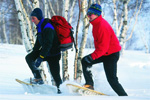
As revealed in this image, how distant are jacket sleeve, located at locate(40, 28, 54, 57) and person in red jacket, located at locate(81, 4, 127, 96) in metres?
0.64

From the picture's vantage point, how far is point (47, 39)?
11.0 feet

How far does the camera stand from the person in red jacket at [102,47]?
3.07 m

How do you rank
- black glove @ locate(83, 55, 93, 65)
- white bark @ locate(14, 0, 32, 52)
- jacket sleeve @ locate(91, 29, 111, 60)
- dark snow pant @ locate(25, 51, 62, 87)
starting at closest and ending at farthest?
jacket sleeve @ locate(91, 29, 111, 60)
black glove @ locate(83, 55, 93, 65)
dark snow pant @ locate(25, 51, 62, 87)
white bark @ locate(14, 0, 32, 52)

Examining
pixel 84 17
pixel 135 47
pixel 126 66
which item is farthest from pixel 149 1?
pixel 135 47

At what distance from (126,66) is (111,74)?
10326 mm

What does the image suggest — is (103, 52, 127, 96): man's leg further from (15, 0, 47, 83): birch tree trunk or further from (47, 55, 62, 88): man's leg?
(15, 0, 47, 83): birch tree trunk

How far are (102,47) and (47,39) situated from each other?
97 cm

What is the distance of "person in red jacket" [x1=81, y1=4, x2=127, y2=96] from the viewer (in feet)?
10.1

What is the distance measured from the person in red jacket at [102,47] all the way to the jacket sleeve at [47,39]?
644 millimetres

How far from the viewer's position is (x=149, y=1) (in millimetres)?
15883

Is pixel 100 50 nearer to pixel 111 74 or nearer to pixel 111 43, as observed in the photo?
pixel 111 43

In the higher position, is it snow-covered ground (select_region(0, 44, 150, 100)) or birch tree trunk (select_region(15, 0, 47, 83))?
birch tree trunk (select_region(15, 0, 47, 83))

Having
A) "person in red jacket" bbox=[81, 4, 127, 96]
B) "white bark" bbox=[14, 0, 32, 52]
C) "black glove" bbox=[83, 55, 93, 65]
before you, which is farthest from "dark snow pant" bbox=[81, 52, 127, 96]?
"white bark" bbox=[14, 0, 32, 52]

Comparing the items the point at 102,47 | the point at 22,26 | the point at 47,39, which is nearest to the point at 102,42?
the point at 102,47
